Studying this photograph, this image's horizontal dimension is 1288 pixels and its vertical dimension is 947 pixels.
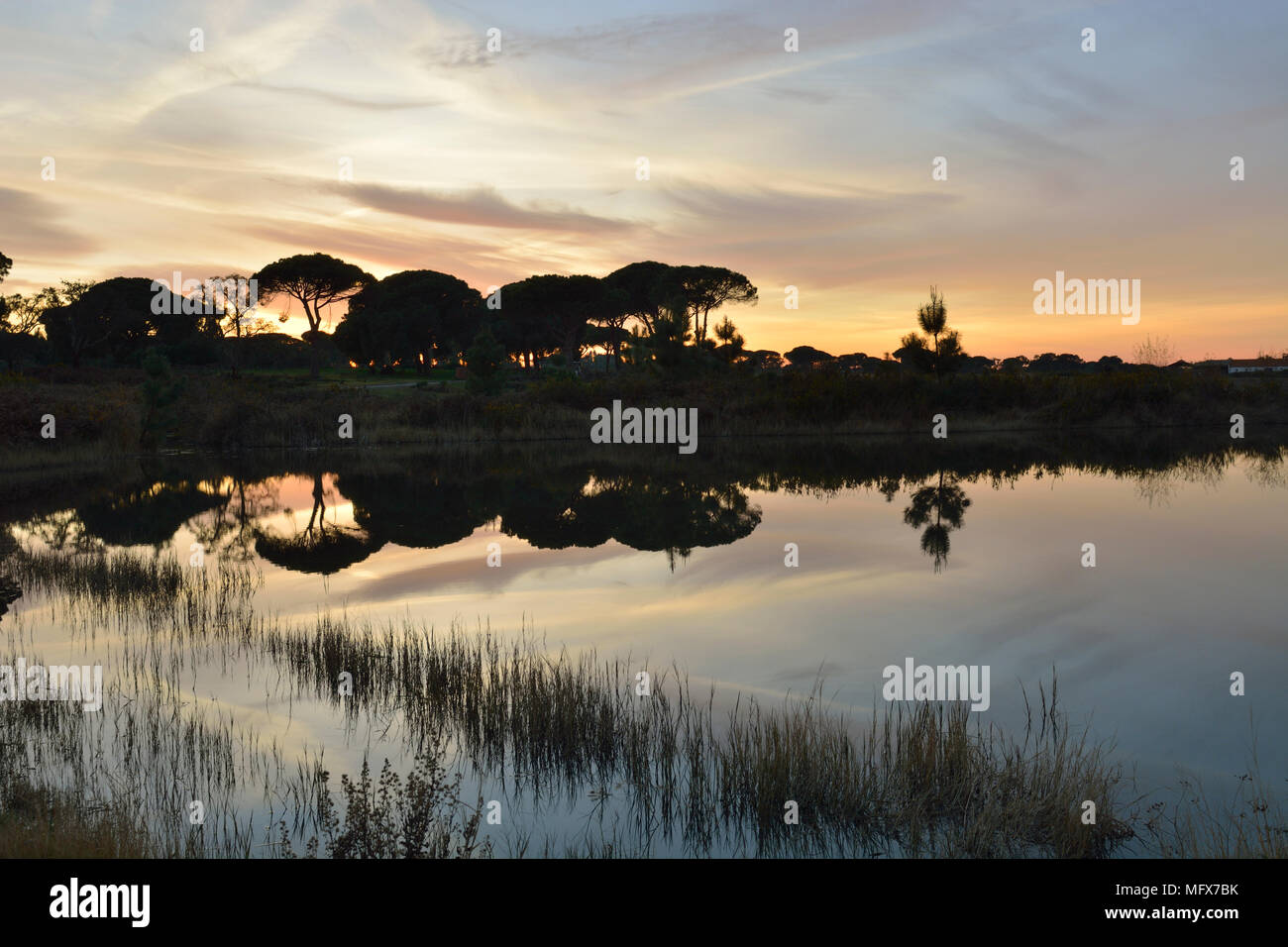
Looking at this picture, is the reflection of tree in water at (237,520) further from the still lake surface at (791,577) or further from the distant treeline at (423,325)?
the distant treeline at (423,325)

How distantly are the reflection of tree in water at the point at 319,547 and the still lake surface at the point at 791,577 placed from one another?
0.32ft

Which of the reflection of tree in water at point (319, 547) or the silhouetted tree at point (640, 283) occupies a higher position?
the silhouetted tree at point (640, 283)

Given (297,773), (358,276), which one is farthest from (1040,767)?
(358,276)

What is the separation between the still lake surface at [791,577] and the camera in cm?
732

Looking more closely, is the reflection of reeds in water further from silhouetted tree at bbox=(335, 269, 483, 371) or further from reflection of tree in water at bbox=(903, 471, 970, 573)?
silhouetted tree at bbox=(335, 269, 483, 371)

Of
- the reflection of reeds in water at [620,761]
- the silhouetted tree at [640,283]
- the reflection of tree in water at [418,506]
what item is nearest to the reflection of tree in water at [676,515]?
the reflection of tree in water at [418,506]

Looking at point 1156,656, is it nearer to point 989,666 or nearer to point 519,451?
point 989,666

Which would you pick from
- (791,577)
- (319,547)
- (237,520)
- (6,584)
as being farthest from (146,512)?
(791,577)

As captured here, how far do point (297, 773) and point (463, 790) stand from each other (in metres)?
1.14

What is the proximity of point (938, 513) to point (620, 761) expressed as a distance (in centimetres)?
1372

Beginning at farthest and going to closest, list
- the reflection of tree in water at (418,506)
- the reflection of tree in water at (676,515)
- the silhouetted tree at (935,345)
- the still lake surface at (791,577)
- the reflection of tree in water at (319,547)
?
the silhouetted tree at (935,345) → the reflection of tree in water at (418,506) → the reflection of tree in water at (676,515) → the reflection of tree in water at (319,547) → the still lake surface at (791,577)

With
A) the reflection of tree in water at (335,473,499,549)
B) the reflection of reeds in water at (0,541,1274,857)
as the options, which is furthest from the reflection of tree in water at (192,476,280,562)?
the reflection of reeds in water at (0,541,1274,857)

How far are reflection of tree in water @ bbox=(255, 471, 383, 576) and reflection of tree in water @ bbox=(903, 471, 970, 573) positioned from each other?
366 inches

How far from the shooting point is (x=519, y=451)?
35.1 metres
